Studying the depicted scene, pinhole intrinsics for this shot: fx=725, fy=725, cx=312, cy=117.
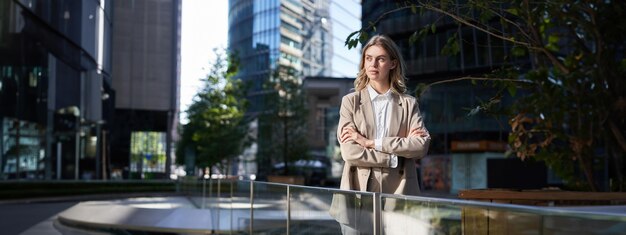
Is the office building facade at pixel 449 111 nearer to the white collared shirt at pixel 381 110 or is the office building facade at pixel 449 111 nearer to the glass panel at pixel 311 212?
the glass panel at pixel 311 212

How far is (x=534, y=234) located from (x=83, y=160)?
48.8 m

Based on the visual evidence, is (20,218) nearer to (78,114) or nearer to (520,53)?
(520,53)

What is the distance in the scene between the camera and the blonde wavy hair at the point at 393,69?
360 cm

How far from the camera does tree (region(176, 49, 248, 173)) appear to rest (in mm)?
46562

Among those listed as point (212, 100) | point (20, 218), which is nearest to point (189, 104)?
point (212, 100)

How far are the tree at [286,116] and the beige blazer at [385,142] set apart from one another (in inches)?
1706

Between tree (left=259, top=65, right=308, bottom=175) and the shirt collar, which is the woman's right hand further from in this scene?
tree (left=259, top=65, right=308, bottom=175)

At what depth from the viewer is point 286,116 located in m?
47.8

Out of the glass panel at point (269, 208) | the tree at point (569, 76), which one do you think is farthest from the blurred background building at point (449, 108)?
the glass panel at point (269, 208)

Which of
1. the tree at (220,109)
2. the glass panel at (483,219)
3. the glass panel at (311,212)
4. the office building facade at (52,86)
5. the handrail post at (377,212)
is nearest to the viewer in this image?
the glass panel at (483,219)

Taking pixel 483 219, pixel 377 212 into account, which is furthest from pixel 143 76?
pixel 483 219

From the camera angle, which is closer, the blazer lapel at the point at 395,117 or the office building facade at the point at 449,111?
the blazer lapel at the point at 395,117

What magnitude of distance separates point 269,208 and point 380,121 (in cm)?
388

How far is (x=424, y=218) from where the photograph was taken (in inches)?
123
